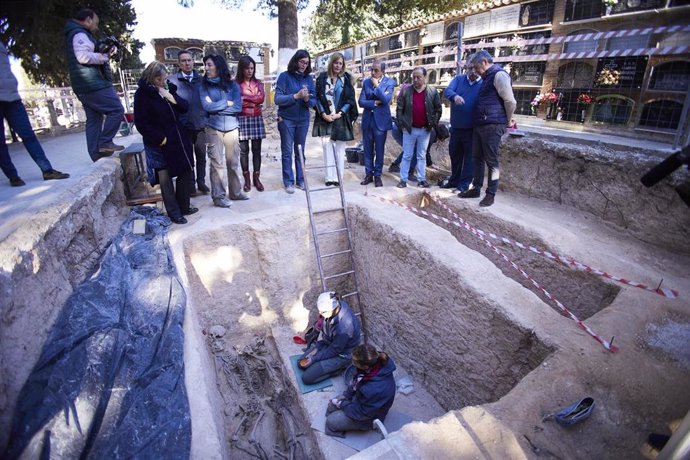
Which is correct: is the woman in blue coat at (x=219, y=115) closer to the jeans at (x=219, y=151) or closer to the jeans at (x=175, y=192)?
the jeans at (x=219, y=151)

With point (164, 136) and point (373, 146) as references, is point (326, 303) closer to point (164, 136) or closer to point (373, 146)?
point (164, 136)

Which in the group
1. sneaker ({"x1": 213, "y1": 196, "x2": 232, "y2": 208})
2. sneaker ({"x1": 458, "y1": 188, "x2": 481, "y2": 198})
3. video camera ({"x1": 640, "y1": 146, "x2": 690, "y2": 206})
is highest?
video camera ({"x1": 640, "y1": 146, "x2": 690, "y2": 206})

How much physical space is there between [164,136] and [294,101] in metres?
1.79

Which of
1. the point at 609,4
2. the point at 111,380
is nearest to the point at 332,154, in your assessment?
the point at 111,380

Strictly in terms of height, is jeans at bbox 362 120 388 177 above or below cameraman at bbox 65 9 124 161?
below

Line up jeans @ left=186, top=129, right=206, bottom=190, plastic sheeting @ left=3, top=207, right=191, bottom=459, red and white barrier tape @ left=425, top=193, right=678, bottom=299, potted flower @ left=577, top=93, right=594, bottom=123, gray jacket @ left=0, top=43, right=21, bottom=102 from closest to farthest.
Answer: plastic sheeting @ left=3, top=207, right=191, bottom=459 → red and white barrier tape @ left=425, top=193, right=678, bottom=299 → gray jacket @ left=0, top=43, right=21, bottom=102 → jeans @ left=186, top=129, right=206, bottom=190 → potted flower @ left=577, top=93, right=594, bottom=123

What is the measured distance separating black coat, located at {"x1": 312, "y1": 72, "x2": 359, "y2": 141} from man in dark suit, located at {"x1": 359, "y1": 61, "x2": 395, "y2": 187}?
24cm

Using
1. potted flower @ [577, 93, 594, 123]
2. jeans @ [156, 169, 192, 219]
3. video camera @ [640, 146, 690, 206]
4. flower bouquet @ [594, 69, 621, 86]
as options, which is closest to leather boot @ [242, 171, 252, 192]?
jeans @ [156, 169, 192, 219]

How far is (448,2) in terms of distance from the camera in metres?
15.7

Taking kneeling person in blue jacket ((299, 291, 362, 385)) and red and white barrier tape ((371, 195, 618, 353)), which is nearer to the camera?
red and white barrier tape ((371, 195, 618, 353))

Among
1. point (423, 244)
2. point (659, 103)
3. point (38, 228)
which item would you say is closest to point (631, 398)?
point (423, 244)

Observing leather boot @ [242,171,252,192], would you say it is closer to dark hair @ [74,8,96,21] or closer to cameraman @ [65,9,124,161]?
cameraman @ [65,9,124,161]

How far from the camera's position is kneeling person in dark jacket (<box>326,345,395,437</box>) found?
342cm

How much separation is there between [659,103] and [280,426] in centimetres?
707
